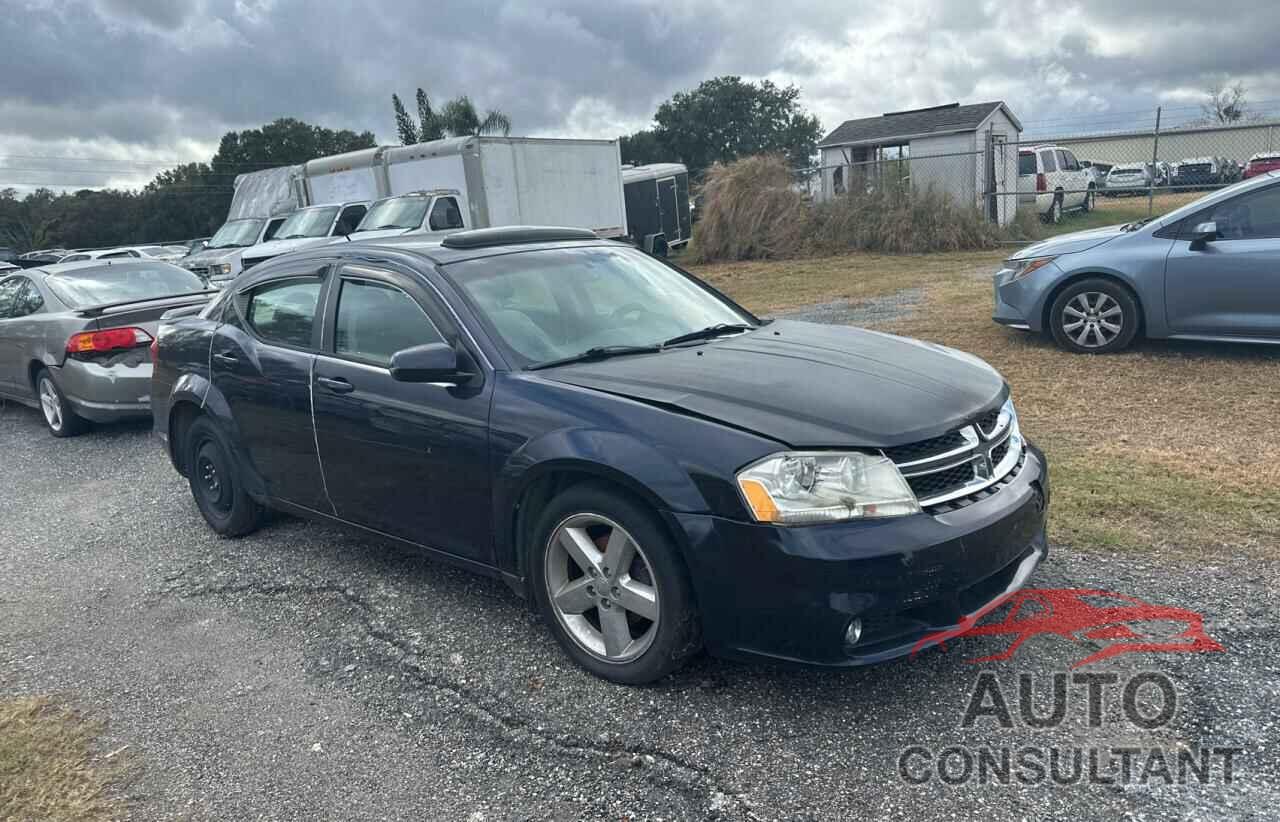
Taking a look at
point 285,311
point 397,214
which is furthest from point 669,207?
point 285,311

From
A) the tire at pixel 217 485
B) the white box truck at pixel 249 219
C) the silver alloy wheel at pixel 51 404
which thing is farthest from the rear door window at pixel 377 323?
the white box truck at pixel 249 219

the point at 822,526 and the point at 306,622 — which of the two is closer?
the point at 822,526

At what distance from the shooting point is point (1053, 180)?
2416 cm

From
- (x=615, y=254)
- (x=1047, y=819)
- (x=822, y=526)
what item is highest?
(x=615, y=254)

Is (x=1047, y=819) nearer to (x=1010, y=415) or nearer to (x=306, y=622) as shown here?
(x=1010, y=415)

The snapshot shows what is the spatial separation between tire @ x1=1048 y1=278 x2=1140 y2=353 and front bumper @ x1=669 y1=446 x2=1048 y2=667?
219 inches

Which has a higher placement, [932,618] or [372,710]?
[932,618]

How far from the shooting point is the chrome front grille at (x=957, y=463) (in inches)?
118

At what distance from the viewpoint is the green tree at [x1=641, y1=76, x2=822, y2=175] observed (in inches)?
3076

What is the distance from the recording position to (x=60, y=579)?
4840mm

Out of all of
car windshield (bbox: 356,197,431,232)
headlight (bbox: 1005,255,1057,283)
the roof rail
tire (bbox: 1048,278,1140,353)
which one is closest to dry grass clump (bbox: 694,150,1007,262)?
car windshield (bbox: 356,197,431,232)

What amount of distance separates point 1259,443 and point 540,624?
14.3 ft

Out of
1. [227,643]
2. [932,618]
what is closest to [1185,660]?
[932,618]

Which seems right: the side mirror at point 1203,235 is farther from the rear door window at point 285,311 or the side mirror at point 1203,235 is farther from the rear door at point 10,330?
the rear door at point 10,330
